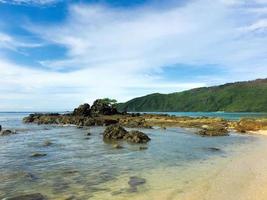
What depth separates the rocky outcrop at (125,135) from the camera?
43675 millimetres

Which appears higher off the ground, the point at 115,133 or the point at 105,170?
the point at 115,133

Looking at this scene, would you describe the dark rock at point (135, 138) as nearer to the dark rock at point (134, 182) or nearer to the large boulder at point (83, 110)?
the dark rock at point (134, 182)

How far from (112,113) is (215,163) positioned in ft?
261

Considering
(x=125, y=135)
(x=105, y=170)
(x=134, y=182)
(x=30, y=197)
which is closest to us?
(x=30, y=197)

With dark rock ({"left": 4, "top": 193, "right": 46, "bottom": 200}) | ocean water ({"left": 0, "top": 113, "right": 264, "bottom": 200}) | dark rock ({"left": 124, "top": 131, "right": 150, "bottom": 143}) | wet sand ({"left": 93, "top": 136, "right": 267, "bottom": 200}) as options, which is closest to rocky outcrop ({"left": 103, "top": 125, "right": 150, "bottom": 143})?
dark rock ({"left": 124, "top": 131, "right": 150, "bottom": 143})

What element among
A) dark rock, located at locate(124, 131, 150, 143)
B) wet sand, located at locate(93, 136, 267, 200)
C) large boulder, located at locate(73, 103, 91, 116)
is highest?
large boulder, located at locate(73, 103, 91, 116)

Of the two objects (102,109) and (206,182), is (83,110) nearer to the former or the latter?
(102,109)

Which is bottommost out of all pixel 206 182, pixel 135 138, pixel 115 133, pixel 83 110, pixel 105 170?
pixel 206 182

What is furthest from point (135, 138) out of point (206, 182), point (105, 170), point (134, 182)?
point (206, 182)

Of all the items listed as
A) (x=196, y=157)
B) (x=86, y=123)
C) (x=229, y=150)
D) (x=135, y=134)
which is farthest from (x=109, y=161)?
(x=86, y=123)

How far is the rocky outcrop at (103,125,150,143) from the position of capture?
4367 centimetres

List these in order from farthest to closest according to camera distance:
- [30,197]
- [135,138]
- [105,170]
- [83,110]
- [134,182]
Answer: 1. [83,110]
2. [135,138]
3. [105,170]
4. [134,182]
5. [30,197]

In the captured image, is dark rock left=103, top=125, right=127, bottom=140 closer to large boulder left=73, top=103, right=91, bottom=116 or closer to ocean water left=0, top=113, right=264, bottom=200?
ocean water left=0, top=113, right=264, bottom=200

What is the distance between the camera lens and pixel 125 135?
46.1m
